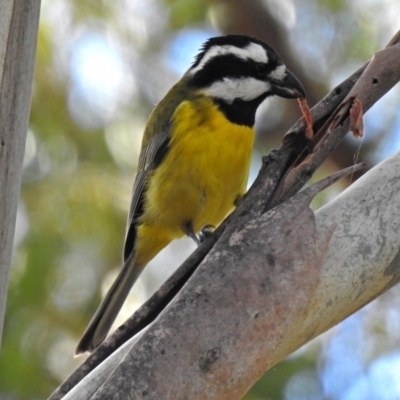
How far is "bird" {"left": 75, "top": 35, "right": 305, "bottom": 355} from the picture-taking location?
319 centimetres

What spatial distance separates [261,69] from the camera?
3260mm

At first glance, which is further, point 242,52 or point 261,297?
point 242,52

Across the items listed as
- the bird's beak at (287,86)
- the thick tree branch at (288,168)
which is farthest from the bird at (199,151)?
the thick tree branch at (288,168)

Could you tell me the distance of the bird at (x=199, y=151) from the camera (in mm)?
3188

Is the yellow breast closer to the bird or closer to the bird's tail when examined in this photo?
the bird

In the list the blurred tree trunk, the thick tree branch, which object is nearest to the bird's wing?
the thick tree branch

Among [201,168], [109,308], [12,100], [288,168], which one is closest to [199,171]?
[201,168]

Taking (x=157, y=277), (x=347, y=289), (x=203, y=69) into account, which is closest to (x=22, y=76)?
(x=347, y=289)

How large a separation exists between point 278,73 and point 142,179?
767mm

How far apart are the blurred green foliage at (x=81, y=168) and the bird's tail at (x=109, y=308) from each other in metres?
0.34

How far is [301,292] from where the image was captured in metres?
1.51

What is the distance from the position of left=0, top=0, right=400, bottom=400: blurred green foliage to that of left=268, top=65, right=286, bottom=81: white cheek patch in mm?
685

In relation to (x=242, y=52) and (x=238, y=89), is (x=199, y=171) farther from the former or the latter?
(x=242, y=52)

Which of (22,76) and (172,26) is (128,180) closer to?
(172,26)
